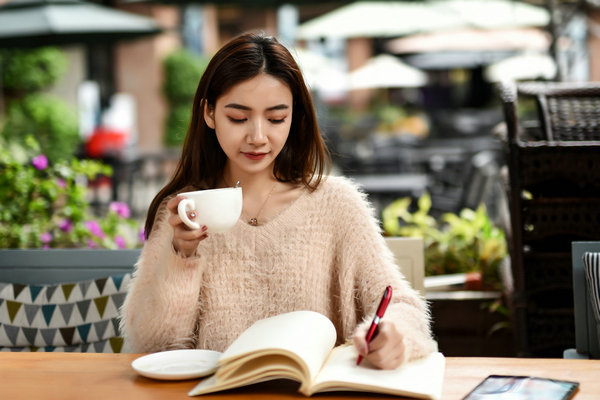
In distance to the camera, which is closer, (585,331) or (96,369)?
Answer: (96,369)

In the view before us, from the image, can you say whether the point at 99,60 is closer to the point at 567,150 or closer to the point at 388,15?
the point at 388,15

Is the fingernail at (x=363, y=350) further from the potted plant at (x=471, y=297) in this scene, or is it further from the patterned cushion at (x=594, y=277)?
the potted plant at (x=471, y=297)

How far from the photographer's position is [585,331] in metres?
2.11

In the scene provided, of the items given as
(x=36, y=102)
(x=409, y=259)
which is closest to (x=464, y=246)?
(x=409, y=259)

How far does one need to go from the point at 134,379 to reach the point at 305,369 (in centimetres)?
40

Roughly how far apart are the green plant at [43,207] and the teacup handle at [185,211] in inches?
90.7

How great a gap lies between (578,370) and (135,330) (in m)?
1.07

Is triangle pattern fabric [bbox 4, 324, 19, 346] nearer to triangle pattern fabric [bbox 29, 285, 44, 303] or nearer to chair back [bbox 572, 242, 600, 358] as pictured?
triangle pattern fabric [bbox 29, 285, 44, 303]

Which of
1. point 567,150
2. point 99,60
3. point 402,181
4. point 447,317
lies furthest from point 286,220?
point 99,60

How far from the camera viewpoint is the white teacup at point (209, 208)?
5.33 ft

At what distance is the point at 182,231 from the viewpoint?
66.6 inches

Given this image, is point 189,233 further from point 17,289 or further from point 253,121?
point 17,289

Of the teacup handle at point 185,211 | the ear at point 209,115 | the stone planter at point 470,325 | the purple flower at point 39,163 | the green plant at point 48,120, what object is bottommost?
the stone planter at point 470,325

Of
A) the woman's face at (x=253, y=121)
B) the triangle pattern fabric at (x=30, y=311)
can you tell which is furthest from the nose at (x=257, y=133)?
the triangle pattern fabric at (x=30, y=311)
